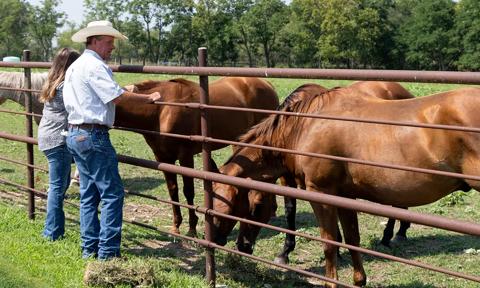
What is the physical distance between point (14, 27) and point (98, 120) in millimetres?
89617

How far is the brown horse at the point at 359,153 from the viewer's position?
3.82m

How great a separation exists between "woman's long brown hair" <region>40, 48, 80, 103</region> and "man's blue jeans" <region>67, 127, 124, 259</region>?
67 cm

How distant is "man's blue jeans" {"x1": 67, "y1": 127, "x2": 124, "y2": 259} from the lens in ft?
14.2

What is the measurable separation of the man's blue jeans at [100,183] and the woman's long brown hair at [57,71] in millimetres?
668

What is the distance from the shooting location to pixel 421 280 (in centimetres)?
500

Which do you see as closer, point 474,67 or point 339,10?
point 474,67

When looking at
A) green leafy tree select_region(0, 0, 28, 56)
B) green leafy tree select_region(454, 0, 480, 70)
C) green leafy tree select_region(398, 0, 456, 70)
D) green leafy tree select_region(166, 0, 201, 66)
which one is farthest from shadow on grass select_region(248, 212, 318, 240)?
green leafy tree select_region(0, 0, 28, 56)

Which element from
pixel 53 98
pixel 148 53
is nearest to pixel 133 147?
pixel 53 98

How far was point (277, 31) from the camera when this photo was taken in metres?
78.6

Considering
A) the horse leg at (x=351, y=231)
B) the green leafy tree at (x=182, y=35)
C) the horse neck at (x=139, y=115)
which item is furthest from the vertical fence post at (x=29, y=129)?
the green leafy tree at (x=182, y=35)

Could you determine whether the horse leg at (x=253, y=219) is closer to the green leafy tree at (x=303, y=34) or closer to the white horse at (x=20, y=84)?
the white horse at (x=20, y=84)

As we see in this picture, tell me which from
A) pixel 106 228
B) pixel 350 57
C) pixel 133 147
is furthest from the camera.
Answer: pixel 350 57

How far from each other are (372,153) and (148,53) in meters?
79.8

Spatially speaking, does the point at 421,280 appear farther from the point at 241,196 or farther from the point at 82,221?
the point at 82,221
